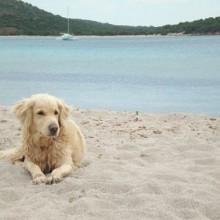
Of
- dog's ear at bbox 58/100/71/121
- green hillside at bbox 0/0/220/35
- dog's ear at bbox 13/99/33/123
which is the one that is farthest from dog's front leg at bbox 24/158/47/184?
green hillside at bbox 0/0/220/35

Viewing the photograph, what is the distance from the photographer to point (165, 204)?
5.49 meters

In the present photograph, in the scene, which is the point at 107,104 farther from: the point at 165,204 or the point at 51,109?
the point at 165,204

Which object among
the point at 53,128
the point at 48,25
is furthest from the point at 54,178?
the point at 48,25

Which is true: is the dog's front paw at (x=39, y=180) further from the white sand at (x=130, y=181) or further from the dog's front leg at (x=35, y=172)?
the white sand at (x=130, y=181)

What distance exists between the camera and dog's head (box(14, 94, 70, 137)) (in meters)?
6.41

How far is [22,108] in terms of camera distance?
6.69m

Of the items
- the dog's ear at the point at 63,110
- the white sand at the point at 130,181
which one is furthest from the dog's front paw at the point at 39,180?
the dog's ear at the point at 63,110

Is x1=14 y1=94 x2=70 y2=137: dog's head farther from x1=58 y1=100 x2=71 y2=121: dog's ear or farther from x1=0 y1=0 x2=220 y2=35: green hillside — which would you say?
x1=0 y1=0 x2=220 y2=35: green hillside

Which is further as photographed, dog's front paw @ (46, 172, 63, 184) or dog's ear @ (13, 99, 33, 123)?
dog's ear @ (13, 99, 33, 123)

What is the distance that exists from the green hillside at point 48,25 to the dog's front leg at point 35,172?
328ft

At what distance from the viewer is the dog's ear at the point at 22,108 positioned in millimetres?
6629

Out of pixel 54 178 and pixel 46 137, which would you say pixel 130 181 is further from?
pixel 46 137

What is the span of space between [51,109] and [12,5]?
118 metres

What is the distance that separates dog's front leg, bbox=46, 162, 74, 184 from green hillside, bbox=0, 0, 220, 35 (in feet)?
328
